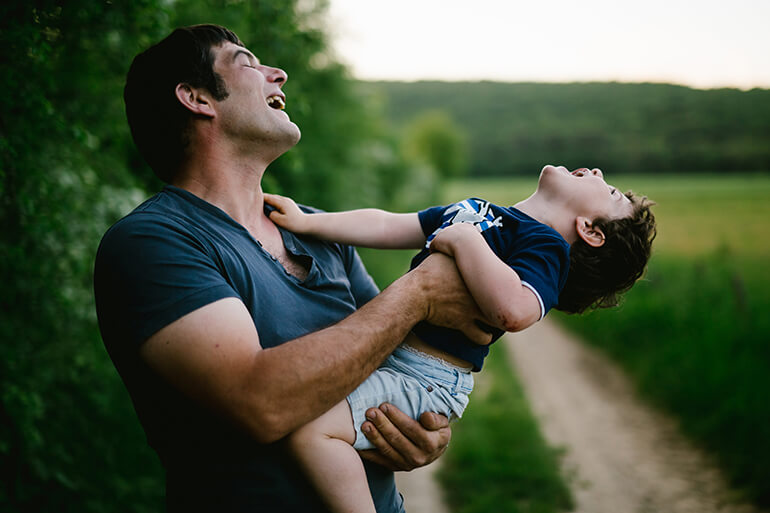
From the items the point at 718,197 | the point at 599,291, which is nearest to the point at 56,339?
the point at 599,291

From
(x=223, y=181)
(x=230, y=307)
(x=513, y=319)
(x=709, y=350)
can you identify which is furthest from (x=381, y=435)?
(x=709, y=350)

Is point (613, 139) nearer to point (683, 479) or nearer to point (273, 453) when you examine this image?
point (683, 479)

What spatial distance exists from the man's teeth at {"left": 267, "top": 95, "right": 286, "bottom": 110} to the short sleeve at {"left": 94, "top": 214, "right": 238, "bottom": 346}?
2.41 ft

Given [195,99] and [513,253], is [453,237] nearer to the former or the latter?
[513,253]

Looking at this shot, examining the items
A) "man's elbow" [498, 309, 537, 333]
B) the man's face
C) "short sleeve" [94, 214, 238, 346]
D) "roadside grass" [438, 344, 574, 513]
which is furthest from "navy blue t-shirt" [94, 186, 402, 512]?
"roadside grass" [438, 344, 574, 513]

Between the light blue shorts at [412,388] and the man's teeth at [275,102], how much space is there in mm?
1044

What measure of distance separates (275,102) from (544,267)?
1216 mm

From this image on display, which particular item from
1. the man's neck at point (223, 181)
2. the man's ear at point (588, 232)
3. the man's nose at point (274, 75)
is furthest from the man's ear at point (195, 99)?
the man's ear at point (588, 232)

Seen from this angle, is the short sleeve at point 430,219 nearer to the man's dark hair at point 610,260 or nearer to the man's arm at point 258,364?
the man's dark hair at point 610,260

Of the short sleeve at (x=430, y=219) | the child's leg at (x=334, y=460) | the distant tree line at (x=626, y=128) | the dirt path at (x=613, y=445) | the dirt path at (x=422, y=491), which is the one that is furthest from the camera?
the distant tree line at (x=626, y=128)

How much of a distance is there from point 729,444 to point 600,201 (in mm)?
5342

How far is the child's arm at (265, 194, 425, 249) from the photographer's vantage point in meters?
2.08

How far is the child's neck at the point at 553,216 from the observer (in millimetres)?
2084

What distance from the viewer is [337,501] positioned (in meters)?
1.59
